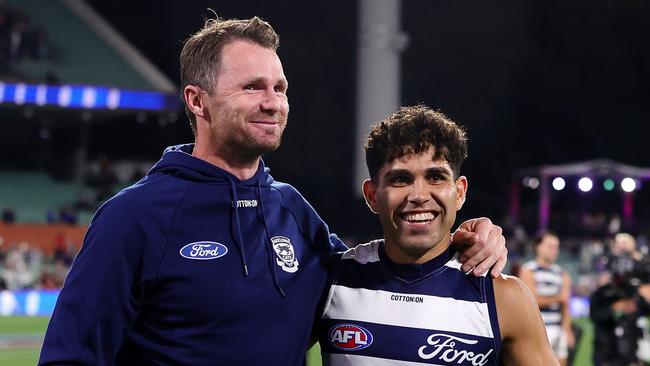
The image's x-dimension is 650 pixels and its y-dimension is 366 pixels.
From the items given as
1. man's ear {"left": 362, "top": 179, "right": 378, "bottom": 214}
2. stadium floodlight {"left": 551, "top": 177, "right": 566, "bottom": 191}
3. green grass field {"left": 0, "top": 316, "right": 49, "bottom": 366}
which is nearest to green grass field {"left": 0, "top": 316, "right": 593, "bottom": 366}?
green grass field {"left": 0, "top": 316, "right": 49, "bottom": 366}

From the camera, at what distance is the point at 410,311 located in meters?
3.05

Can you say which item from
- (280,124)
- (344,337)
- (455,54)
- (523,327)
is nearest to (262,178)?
(280,124)

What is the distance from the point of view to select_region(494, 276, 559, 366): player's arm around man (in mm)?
2936

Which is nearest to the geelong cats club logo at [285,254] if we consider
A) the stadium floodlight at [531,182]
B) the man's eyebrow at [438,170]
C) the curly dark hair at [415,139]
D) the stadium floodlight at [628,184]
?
the curly dark hair at [415,139]

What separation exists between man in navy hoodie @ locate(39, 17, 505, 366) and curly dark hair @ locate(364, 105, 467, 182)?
280 millimetres

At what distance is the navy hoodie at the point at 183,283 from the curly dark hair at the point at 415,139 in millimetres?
395

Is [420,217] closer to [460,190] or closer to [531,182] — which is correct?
[460,190]

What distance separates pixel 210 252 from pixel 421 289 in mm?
660

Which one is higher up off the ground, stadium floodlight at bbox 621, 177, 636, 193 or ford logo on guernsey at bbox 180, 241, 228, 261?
stadium floodlight at bbox 621, 177, 636, 193

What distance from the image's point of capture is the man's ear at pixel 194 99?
10.0ft

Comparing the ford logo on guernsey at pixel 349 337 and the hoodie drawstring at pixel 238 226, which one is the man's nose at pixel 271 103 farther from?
the ford logo on guernsey at pixel 349 337

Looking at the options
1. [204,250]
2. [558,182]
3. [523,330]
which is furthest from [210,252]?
[558,182]

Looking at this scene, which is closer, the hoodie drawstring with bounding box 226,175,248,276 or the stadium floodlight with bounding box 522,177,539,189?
the hoodie drawstring with bounding box 226,175,248,276

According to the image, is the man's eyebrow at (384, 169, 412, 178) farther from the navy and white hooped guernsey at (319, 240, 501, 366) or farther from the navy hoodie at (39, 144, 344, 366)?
the navy hoodie at (39, 144, 344, 366)
